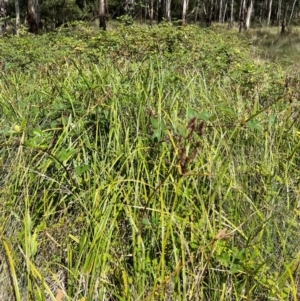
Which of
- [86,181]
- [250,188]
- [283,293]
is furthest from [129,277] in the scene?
[250,188]

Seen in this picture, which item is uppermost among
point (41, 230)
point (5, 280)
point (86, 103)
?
point (86, 103)

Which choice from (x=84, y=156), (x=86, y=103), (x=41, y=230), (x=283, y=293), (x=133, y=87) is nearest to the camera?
(x=283, y=293)

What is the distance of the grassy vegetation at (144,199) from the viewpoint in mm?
1404

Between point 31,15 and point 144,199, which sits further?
point 31,15

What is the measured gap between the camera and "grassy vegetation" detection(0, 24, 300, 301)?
1.40 m

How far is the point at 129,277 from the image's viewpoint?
1.46 meters

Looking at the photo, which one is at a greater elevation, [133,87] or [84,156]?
[133,87]

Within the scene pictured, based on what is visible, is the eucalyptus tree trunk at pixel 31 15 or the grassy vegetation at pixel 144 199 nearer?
the grassy vegetation at pixel 144 199

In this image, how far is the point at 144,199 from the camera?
66.4 inches

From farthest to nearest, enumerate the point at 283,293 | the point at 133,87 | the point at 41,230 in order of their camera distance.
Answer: the point at 133,87
the point at 41,230
the point at 283,293

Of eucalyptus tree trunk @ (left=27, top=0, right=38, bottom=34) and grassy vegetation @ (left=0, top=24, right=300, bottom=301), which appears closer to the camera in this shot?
grassy vegetation @ (left=0, top=24, right=300, bottom=301)

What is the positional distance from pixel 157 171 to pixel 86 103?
74 centimetres

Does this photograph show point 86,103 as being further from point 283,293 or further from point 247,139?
point 283,293

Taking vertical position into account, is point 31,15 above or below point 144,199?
above
